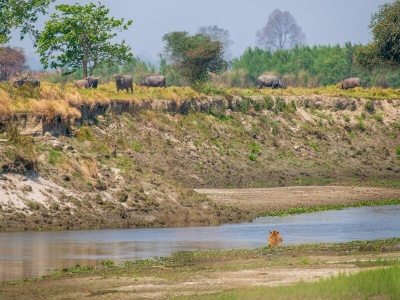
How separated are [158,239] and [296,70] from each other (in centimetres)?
11044

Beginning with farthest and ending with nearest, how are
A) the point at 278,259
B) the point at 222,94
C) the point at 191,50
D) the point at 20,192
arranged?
the point at 191,50
the point at 222,94
the point at 20,192
the point at 278,259

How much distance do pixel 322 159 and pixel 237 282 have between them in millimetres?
52560

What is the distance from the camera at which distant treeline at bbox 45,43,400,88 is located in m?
138

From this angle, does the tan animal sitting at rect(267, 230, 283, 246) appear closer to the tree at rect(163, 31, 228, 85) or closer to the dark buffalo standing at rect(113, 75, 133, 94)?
the dark buffalo standing at rect(113, 75, 133, 94)

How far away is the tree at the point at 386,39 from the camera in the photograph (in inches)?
3645

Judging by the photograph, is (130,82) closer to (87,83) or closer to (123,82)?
(123,82)

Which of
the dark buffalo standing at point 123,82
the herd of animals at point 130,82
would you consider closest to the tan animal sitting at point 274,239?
the herd of animals at point 130,82

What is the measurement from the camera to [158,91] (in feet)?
262

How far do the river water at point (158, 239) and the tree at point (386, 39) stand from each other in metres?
41.4

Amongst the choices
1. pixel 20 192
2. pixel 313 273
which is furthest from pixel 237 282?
pixel 20 192

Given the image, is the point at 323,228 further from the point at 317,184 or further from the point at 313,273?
the point at 317,184

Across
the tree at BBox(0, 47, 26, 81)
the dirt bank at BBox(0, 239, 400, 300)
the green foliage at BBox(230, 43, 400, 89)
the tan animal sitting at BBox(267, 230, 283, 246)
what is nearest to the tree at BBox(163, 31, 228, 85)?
the green foliage at BBox(230, 43, 400, 89)

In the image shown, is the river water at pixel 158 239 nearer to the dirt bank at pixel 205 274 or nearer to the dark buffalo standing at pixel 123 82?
the dirt bank at pixel 205 274

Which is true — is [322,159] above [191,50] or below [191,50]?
below
